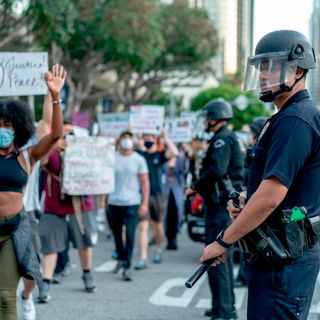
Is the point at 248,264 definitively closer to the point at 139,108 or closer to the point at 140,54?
the point at 139,108

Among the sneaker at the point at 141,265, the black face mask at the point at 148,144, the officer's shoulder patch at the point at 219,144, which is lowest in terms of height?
the sneaker at the point at 141,265

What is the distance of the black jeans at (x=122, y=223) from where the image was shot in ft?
31.2

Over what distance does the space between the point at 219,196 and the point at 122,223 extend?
2.88m

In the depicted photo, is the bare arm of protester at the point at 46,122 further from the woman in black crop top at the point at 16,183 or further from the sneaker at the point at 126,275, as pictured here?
the sneaker at the point at 126,275

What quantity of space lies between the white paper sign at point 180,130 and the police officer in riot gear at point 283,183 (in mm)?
12148

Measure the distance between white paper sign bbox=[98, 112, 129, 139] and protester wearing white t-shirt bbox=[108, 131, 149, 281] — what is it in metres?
4.69

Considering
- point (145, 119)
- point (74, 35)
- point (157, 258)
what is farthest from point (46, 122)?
point (74, 35)

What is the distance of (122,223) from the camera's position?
380 inches

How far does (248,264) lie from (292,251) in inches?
10.6

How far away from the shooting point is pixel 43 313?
7258 millimetres

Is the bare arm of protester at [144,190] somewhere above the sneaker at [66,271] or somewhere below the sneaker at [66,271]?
above

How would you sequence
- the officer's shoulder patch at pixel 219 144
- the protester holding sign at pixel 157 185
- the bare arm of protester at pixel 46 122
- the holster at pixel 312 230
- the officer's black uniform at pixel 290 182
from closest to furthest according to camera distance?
the officer's black uniform at pixel 290 182 < the holster at pixel 312 230 < the bare arm of protester at pixel 46 122 < the officer's shoulder patch at pixel 219 144 < the protester holding sign at pixel 157 185

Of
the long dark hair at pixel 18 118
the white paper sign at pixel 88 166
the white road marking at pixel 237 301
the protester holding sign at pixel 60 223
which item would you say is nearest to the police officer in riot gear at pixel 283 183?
the long dark hair at pixel 18 118

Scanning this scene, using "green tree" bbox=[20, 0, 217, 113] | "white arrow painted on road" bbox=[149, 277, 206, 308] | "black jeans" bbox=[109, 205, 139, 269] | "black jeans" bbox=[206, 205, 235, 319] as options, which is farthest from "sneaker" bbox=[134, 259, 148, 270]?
"green tree" bbox=[20, 0, 217, 113]
